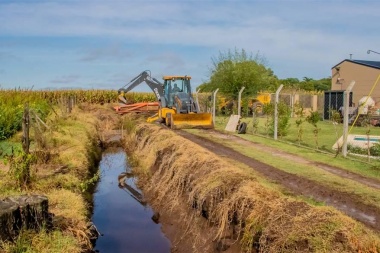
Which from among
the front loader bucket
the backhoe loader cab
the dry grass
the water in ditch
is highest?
the backhoe loader cab

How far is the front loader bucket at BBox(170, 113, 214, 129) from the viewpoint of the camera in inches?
911

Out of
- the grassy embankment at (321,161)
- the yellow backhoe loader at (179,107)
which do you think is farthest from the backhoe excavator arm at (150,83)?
the grassy embankment at (321,161)

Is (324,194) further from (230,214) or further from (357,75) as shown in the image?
(357,75)

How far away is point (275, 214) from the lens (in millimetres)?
6883

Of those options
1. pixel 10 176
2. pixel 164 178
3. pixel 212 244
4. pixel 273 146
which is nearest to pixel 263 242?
pixel 212 244

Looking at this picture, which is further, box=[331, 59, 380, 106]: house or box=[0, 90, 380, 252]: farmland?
box=[331, 59, 380, 106]: house

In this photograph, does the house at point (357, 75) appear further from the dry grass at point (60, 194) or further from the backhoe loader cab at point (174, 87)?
the dry grass at point (60, 194)

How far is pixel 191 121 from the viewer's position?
2355cm

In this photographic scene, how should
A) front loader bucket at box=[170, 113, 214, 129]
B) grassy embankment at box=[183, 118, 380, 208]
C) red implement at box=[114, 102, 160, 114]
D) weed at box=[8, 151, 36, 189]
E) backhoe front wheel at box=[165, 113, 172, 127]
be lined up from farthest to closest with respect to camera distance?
red implement at box=[114, 102, 160, 114] < backhoe front wheel at box=[165, 113, 172, 127] < front loader bucket at box=[170, 113, 214, 129] < weed at box=[8, 151, 36, 189] < grassy embankment at box=[183, 118, 380, 208]

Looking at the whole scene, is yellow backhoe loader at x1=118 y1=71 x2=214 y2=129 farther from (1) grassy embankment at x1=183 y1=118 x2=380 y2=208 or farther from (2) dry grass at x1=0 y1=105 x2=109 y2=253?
(2) dry grass at x1=0 y1=105 x2=109 y2=253

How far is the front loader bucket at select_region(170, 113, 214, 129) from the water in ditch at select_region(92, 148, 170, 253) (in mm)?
6710

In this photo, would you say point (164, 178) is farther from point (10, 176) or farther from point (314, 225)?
point (314, 225)

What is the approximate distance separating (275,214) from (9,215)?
3800 millimetres

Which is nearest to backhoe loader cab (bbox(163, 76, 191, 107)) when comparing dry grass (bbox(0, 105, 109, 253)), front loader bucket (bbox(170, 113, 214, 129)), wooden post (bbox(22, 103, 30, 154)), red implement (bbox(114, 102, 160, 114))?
front loader bucket (bbox(170, 113, 214, 129))
